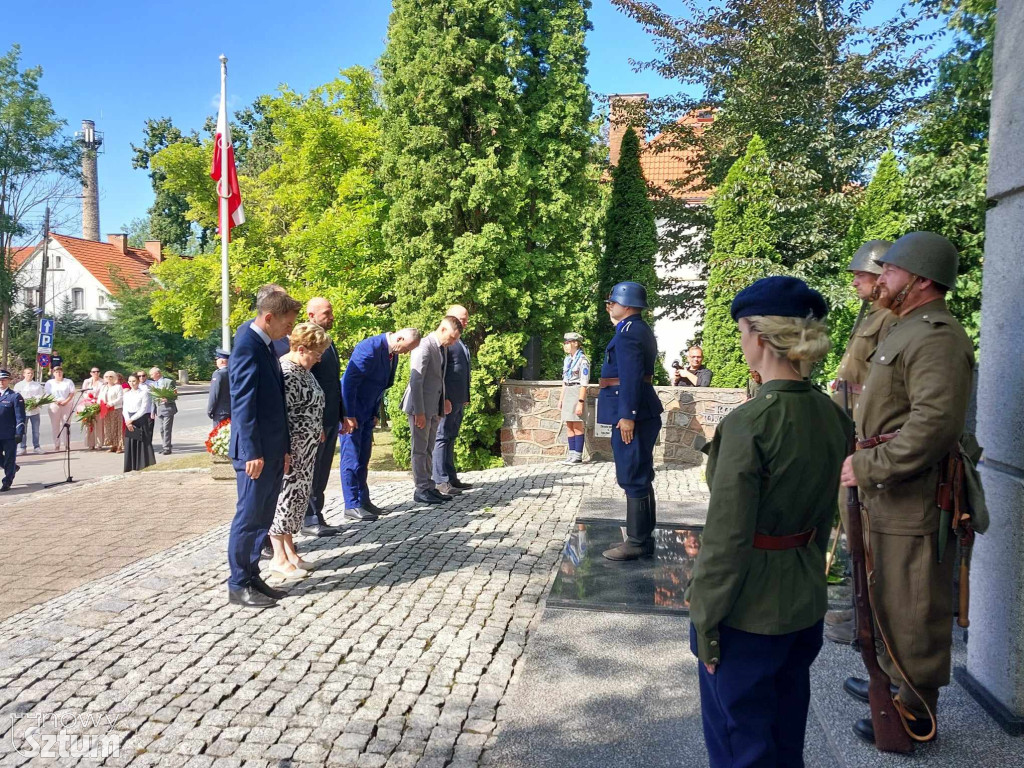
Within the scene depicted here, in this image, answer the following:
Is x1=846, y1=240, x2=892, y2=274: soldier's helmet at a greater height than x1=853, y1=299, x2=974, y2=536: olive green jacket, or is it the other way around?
x1=846, y1=240, x2=892, y2=274: soldier's helmet

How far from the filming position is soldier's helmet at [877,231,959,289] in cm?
303

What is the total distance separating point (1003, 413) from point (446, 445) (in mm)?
6351

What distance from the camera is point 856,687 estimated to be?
3396mm

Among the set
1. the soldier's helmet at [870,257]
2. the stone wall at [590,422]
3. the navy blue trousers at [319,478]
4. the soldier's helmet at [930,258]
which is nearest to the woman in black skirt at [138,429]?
the stone wall at [590,422]

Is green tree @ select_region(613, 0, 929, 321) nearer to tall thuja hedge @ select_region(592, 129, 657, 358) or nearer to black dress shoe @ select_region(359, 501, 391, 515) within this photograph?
tall thuja hedge @ select_region(592, 129, 657, 358)

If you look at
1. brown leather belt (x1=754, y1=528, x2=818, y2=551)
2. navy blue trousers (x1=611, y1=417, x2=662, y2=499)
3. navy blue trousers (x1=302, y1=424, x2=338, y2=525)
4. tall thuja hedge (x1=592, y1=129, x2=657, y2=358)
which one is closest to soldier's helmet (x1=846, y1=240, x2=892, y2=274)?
navy blue trousers (x1=611, y1=417, x2=662, y2=499)

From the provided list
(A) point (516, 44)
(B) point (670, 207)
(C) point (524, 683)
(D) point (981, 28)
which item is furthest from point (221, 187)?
(C) point (524, 683)

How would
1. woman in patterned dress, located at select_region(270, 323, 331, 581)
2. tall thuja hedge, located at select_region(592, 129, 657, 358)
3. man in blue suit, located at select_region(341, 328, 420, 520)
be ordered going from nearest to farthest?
1. woman in patterned dress, located at select_region(270, 323, 331, 581)
2. man in blue suit, located at select_region(341, 328, 420, 520)
3. tall thuja hedge, located at select_region(592, 129, 657, 358)

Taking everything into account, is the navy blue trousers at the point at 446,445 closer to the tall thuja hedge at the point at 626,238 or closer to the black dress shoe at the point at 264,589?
the black dress shoe at the point at 264,589

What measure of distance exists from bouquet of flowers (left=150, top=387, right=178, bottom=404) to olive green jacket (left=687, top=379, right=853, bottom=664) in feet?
46.6

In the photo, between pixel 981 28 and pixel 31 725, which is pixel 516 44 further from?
pixel 31 725

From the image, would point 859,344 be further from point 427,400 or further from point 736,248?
point 736,248

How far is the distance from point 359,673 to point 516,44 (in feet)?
37.0

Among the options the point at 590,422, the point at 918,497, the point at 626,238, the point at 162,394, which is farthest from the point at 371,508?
the point at 162,394
